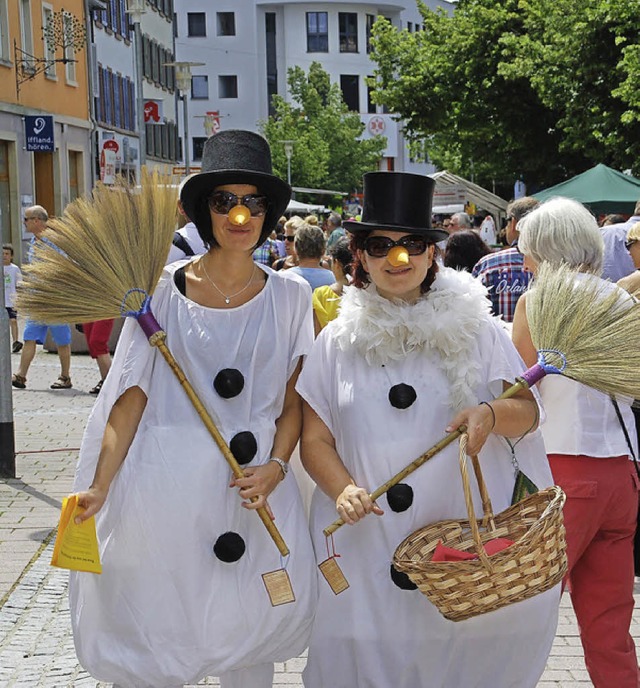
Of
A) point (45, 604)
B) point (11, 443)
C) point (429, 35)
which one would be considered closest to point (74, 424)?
point (11, 443)

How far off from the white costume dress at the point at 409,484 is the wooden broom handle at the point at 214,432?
18cm

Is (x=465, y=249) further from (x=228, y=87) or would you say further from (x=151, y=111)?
(x=228, y=87)

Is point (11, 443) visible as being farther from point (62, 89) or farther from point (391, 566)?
point (62, 89)

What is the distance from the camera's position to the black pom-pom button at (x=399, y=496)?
3.54 meters

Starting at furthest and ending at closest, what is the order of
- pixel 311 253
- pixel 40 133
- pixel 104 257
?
pixel 40 133 → pixel 311 253 → pixel 104 257

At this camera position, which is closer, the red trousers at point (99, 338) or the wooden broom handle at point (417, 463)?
the wooden broom handle at point (417, 463)

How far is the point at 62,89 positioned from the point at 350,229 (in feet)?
89.6

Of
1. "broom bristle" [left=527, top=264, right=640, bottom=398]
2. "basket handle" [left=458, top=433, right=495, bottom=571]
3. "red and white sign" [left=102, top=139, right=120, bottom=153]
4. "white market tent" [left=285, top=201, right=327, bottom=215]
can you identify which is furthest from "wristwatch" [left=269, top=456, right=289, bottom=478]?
"white market tent" [left=285, top=201, right=327, bottom=215]

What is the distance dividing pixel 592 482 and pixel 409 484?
0.88m

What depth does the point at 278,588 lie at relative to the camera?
364cm

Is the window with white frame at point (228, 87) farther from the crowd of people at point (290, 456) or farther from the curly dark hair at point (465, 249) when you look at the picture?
the crowd of people at point (290, 456)

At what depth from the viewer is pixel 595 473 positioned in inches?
165

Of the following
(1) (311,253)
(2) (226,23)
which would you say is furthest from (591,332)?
(2) (226,23)

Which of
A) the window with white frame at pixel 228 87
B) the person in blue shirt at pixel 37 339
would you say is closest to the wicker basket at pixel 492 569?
the person in blue shirt at pixel 37 339
